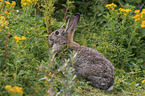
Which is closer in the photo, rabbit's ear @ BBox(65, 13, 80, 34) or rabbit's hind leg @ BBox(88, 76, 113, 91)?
rabbit's hind leg @ BBox(88, 76, 113, 91)

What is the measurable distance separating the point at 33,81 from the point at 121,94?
224 centimetres

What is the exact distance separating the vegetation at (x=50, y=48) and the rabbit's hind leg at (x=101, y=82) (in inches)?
4.1

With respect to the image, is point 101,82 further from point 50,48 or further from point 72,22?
point 72,22

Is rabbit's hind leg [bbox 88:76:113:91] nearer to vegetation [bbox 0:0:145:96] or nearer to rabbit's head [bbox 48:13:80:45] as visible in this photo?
vegetation [bbox 0:0:145:96]

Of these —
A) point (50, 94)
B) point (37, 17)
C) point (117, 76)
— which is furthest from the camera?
point (37, 17)

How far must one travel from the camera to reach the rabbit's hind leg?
4266mm

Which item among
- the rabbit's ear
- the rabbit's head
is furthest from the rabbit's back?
the rabbit's ear

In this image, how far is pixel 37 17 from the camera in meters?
6.24

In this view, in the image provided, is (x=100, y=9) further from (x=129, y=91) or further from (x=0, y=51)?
(x=0, y=51)

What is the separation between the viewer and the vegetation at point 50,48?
2.72 metres

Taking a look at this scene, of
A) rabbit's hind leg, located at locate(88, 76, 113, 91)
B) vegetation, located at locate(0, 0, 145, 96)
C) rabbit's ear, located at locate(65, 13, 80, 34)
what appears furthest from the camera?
rabbit's ear, located at locate(65, 13, 80, 34)

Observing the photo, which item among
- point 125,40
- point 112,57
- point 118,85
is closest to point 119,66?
point 112,57

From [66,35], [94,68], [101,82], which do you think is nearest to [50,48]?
[94,68]

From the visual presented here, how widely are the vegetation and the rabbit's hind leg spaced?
0.10m
